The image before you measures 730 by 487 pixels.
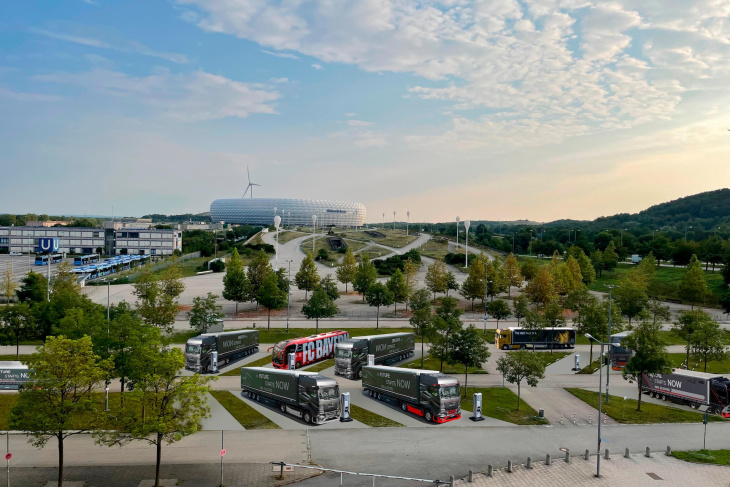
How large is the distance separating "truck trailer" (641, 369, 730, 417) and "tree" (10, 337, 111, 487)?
33.9 meters

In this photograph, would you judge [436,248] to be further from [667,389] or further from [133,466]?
[133,466]

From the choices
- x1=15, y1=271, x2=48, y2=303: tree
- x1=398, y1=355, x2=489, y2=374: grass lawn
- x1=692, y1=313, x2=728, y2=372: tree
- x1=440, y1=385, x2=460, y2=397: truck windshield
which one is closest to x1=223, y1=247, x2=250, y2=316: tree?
x1=15, y1=271, x2=48, y2=303: tree

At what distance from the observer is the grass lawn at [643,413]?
30641 millimetres

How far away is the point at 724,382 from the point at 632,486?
51.5 ft

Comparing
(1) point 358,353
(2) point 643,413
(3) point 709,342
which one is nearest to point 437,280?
(1) point 358,353

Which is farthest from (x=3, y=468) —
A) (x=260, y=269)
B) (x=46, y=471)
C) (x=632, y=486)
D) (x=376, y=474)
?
(x=260, y=269)

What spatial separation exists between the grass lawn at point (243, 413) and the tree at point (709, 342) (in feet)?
107

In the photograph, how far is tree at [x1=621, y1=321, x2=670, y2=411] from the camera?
106ft

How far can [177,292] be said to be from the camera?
5897 centimetres

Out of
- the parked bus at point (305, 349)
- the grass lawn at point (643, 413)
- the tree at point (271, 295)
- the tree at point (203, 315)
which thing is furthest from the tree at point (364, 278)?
the grass lawn at point (643, 413)

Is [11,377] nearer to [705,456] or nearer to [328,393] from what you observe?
[328,393]

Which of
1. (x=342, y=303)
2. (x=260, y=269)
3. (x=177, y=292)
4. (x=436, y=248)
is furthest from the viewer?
(x=436, y=248)

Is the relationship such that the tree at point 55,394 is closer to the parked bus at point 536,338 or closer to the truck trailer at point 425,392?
the truck trailer at point 425,392

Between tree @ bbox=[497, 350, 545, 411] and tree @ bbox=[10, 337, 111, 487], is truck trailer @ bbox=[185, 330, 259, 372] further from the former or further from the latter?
tree @ bbox=[497, 350, 545, 411]
